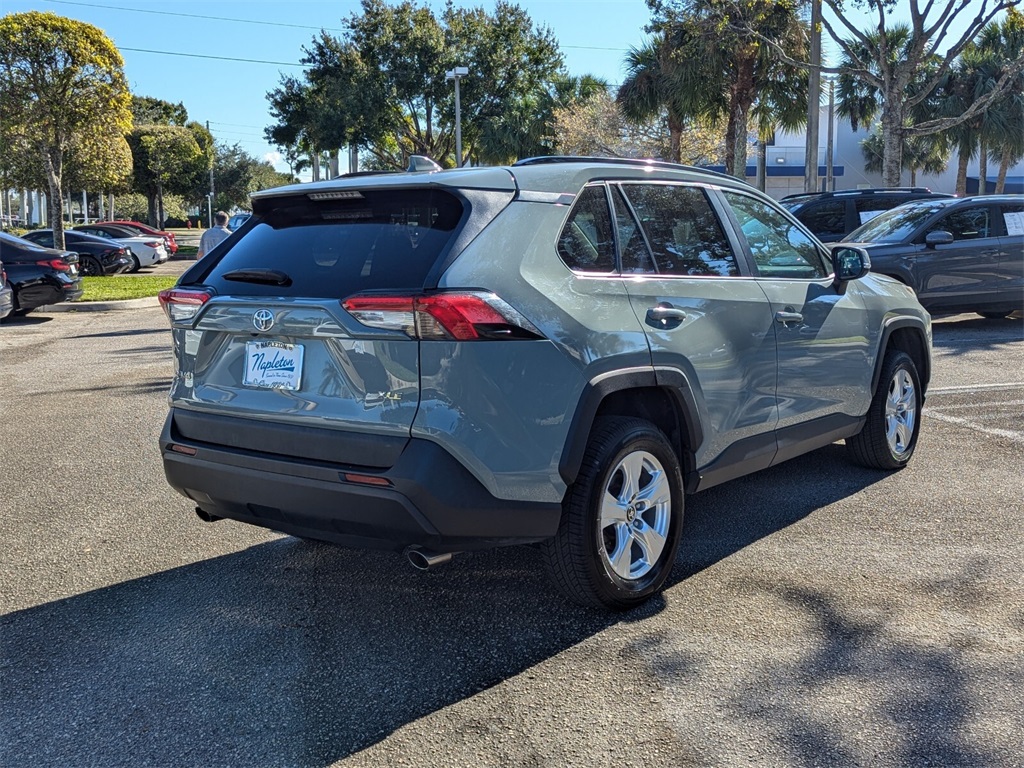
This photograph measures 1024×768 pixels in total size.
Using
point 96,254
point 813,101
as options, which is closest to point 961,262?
point 813,101

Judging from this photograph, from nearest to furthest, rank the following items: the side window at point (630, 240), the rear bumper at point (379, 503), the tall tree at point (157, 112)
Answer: the rear bumper at point (379, 503) → the side window at point (630, 240) → the tall tree at point (157, 112)

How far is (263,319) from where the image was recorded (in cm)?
356

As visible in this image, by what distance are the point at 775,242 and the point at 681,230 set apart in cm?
89

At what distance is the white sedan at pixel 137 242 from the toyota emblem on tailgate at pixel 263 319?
26796 mm

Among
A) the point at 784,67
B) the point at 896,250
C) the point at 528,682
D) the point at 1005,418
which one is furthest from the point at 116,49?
the point at 528,682

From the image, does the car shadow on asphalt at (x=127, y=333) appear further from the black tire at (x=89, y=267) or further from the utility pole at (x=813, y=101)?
the utility pole at (x=813, y=101)

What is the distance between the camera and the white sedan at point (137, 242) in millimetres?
29000

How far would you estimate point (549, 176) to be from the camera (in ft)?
12.4

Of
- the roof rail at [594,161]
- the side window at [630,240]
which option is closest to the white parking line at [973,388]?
the roof rail at [594,161]

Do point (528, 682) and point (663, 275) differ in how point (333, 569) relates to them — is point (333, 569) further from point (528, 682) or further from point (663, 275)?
point (663, 275)

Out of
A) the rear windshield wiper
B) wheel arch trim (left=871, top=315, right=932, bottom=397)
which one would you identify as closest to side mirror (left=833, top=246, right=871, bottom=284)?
wheel arch trim (left=871, top=315, right=932, bottom=397)

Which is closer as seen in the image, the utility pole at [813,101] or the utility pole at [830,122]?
the utility pole at [813,101]

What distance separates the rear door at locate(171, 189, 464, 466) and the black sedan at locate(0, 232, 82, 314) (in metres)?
13.2

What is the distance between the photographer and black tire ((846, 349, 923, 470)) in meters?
5.71
